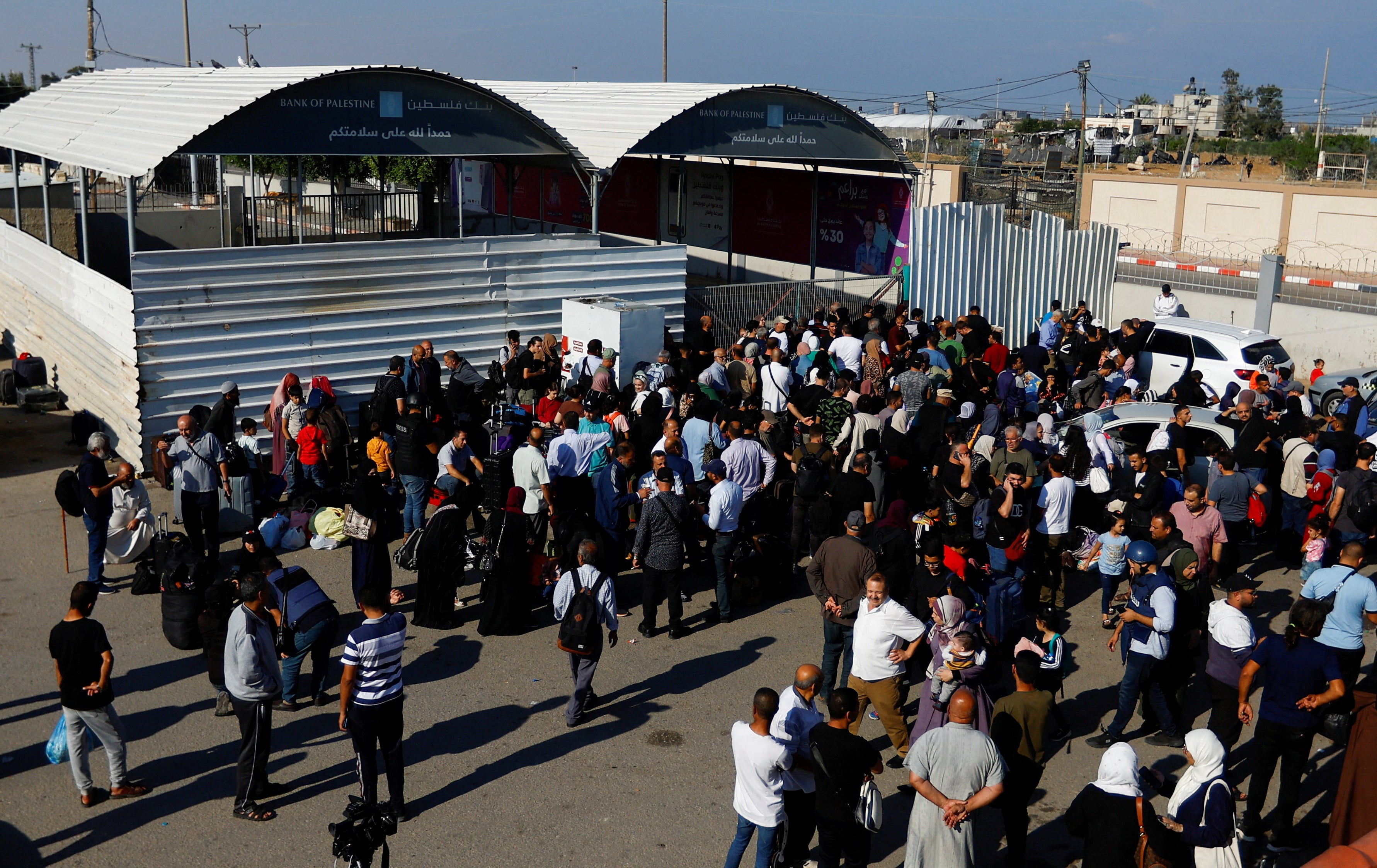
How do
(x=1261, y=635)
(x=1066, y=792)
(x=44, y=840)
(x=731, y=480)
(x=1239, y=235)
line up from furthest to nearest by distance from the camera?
(x=1239, y=235)
(x=731, y=480)
(x=1261, y=635)
(x=1066, y=792)
(x=44, y=840)

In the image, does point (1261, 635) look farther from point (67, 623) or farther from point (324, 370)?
point (324, 370)

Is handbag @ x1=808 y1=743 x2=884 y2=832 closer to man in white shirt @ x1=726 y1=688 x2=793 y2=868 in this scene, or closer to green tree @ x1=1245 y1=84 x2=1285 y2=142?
man in white shirt @ x1=726 y1=688 x2=793 y2=868

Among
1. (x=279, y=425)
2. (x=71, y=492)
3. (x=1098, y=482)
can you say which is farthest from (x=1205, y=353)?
(x=71, y=492)

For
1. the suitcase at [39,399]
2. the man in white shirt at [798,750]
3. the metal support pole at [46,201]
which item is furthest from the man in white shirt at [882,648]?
the metal support pole at [46,201]

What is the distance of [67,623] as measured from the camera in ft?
23.4

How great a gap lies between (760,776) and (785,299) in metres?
13.2

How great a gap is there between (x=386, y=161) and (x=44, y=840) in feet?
109

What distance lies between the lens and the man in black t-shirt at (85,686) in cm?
704

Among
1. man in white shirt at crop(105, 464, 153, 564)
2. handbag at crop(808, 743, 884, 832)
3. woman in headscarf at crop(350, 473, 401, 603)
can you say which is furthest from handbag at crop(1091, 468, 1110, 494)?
man in white shirt at crop(105, 464, 153, 564)

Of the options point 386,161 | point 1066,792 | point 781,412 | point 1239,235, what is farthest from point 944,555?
point 386,161

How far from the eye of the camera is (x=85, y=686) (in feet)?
23.1

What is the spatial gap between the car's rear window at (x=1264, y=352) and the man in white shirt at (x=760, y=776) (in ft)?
40.8

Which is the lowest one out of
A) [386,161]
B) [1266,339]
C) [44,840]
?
[44,840]

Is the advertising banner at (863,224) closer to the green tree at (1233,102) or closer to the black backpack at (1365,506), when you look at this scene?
the black backpack at (1365,506)
